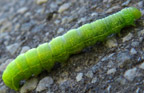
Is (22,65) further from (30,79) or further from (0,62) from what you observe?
(0,62)

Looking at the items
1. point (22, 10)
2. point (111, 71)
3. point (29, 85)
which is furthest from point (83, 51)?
point (22, 10)

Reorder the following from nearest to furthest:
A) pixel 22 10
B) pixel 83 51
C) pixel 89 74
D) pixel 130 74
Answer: pixel 130 74 → pixel 89 74 → pixel 83 51 → pixel 22 10

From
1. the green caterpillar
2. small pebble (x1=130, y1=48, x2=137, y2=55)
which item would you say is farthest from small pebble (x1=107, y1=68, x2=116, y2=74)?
the green caterpillar

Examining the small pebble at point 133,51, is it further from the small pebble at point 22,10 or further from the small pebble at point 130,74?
the small pebble at point 22,10

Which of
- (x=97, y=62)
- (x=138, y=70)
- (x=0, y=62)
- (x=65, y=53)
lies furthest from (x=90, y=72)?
(x=0, y=62)

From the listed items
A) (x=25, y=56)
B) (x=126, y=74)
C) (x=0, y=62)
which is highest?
(x=25, y=56)

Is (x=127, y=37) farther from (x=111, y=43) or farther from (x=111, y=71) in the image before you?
(x=111, y=71)
